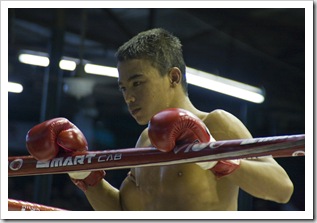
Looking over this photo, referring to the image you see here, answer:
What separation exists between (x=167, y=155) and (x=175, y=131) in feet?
0.18

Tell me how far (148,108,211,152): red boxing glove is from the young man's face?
0.26m

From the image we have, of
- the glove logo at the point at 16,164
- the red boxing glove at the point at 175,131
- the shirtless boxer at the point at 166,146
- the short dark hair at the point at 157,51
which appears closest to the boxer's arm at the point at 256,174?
the shirtless boxer at the point at 166,146

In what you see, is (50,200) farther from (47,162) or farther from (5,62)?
(47,162)

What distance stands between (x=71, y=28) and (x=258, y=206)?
187cm

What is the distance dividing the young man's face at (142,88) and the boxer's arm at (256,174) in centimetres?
20

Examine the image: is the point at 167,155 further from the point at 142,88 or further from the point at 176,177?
the point at 142,88

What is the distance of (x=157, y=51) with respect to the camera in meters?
1.47

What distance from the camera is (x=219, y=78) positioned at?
3.75m

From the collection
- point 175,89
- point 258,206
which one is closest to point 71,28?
point 258,206

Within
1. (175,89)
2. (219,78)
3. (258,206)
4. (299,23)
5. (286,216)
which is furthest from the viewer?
(219,78)

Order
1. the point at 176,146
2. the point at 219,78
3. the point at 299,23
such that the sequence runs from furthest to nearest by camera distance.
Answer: the point at 219,78 < the point at 299,23 < the point at 176,146

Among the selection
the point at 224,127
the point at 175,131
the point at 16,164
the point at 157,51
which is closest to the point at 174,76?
the point at 157,51

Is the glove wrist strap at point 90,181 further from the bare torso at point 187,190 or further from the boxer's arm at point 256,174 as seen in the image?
the boxer's arm at point 256,174

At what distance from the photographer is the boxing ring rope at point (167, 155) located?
1.06 m
